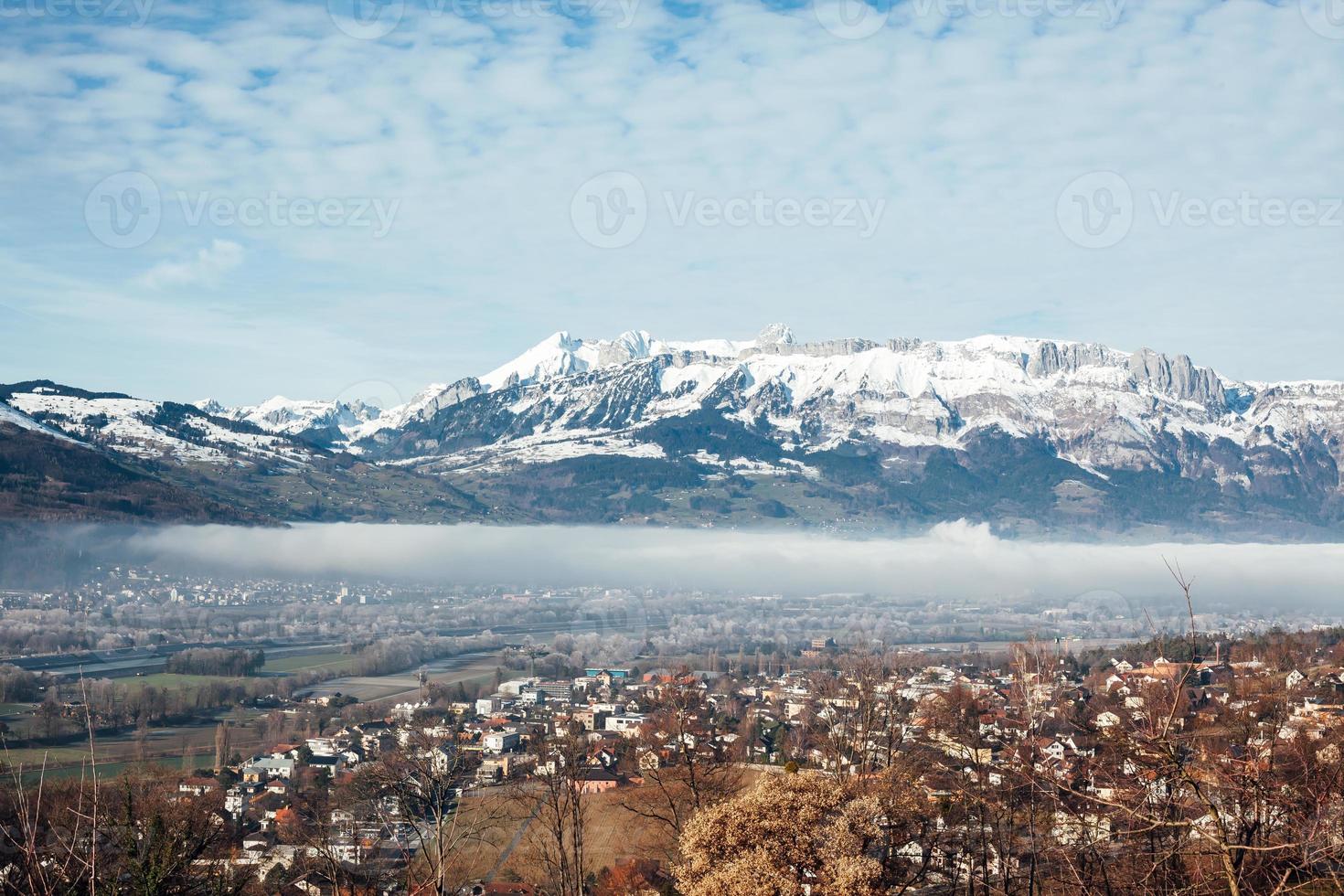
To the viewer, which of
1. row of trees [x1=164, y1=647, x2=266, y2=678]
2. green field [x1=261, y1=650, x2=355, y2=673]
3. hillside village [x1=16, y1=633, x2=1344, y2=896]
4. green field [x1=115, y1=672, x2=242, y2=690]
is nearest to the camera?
hillside village [x1=16, y1=633, x2=1344, y2=896]

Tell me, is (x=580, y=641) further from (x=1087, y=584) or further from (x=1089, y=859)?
(x=1087, y=584)

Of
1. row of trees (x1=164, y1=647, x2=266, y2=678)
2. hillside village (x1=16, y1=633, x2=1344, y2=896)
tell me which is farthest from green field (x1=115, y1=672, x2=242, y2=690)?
hillside village (x1=16, y1=633, x2=1344, y2=896)

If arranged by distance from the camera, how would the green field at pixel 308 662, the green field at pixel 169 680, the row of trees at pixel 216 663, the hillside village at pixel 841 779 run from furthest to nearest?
the green field at pixel 308 662
the row of trees at pixel 216 663
the green field at pixel 169 680
the hillside village at pixel 841 779

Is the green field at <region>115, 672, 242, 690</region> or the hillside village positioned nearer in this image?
the hillside village

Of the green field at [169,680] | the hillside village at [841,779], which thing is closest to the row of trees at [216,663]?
the green field at [169,680]

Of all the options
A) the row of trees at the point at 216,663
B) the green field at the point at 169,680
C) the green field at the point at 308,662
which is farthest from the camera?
the green field at the point at 308,662

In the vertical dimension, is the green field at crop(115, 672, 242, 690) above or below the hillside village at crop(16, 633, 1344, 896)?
below

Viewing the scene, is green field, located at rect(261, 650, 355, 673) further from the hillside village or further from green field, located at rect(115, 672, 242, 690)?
the hillside village

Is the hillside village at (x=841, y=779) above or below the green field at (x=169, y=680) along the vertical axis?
above

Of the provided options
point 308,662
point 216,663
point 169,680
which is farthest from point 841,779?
point 308,662

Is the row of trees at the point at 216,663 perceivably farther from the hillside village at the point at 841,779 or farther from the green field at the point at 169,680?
the hillside village at the point at 841,779

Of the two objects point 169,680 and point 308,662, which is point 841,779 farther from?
point 308,662

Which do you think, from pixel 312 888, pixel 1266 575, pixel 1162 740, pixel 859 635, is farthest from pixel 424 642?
pixel 1266 575

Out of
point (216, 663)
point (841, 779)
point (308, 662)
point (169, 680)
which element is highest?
point (841, 779)
